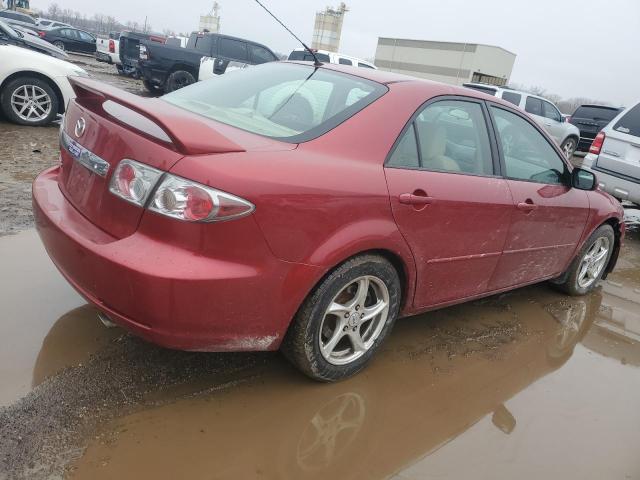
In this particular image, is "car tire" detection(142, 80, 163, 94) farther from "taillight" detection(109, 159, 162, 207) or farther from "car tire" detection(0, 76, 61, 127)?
"taillight" detection(109, 159, 162, 207)

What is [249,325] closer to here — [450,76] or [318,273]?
[318,273]

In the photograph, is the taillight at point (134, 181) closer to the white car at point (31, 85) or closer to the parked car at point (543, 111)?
the white car at point (31, 85)

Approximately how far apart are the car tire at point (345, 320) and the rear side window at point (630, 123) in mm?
5627

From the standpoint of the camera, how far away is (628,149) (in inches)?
262

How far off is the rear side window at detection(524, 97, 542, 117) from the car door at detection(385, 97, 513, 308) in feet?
38.0

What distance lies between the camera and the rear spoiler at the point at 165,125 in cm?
196

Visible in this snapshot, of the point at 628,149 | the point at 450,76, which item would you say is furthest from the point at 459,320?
the point at 450,76

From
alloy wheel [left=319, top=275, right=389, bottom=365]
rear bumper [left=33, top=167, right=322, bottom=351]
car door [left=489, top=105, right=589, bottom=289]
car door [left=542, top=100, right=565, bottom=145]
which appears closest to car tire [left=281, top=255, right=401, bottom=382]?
A: alloy wheel [left=319, top=275, right=389, bottom=365]

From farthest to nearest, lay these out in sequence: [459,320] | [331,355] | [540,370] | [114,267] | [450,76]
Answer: [450,76]
[459,320]
[540,370]
[331,355]
[114,267]

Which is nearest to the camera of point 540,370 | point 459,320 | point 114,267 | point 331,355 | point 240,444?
point 114,267

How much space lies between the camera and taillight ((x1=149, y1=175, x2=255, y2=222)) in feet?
6.32

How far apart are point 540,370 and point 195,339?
7.14 feet

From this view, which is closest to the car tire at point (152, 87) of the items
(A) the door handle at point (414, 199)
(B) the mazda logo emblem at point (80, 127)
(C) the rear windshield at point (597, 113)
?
(B) the mazda logo emblem at point (80, 127)

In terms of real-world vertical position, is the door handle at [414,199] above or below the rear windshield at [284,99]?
below
